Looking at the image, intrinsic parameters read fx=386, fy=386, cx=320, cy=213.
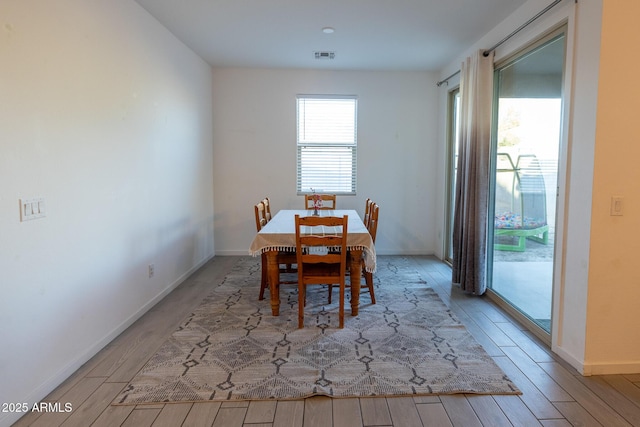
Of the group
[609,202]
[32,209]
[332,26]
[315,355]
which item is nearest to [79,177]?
[32,209]

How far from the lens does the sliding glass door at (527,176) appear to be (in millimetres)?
2898

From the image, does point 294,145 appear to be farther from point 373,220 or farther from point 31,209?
point 31,209

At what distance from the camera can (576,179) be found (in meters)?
2.50

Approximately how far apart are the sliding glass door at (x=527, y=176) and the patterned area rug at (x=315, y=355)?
66 cm

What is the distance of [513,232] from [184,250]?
3471 millimetres

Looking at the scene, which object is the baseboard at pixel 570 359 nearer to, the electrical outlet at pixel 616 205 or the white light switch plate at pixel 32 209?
the electrical outlet at pixel 616 205

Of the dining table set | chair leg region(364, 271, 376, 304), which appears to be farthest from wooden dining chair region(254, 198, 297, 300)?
chair leg region(364, 271, 376, 304)

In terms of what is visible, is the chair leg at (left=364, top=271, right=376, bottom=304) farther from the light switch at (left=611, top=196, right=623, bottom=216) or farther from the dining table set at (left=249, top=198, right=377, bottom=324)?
the light switch at (left=611, top=196, right=623, bottom=216)

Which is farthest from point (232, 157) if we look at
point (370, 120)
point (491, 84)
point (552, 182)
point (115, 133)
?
point (552, 182)

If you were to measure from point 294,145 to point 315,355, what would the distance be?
139 inches

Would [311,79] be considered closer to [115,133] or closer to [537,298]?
[115,133]

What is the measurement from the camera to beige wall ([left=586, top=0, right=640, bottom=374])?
2.26m

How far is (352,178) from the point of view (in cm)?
566

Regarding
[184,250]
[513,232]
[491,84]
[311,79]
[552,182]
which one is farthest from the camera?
[311,79]
